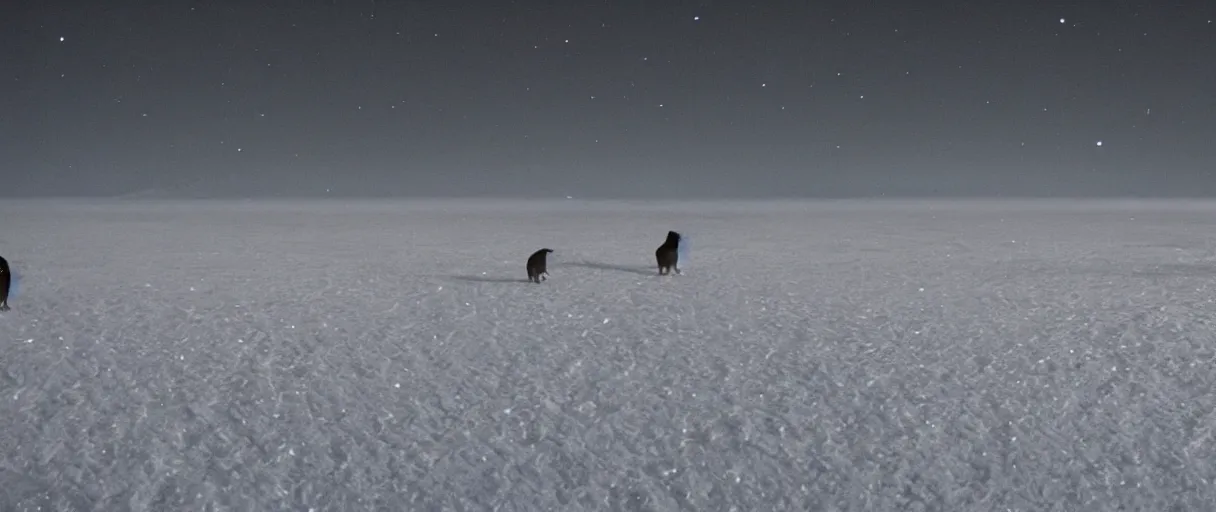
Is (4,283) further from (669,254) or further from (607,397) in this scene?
(669,254)

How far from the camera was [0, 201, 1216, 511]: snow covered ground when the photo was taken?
10.7 ft

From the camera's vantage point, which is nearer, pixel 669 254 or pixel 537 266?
pixel 537 266

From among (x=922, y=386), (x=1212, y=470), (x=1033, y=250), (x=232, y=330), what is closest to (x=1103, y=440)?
(x=1212, y=470)

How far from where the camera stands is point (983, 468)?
3.39 m

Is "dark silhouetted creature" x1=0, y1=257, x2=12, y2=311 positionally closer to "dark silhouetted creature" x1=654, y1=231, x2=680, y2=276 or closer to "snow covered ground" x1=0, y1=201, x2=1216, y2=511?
"snow covered ground" x1=0, y1=201, x2=1216, y2=511

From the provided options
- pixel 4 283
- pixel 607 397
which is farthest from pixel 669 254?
pixel 4 283

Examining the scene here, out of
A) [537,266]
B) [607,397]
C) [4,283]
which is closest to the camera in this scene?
[607,397]

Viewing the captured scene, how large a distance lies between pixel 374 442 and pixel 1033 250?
13.2m

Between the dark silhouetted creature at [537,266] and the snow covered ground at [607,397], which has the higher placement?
the dark silhouetted creature at [537,266]

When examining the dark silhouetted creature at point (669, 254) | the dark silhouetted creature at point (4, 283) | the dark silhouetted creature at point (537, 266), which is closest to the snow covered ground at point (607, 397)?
the dark silhouetted creature at point (4, 283)

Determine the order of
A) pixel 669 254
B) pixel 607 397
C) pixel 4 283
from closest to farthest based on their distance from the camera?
pixel 607 397 < pixel 4 283 < pixel 669 254

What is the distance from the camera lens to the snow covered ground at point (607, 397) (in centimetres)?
325

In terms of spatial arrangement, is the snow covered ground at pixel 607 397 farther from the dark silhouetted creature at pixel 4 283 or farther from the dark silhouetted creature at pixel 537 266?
the dark silhouetted creature at pixel 537 266

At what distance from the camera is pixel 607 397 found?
4320mm
